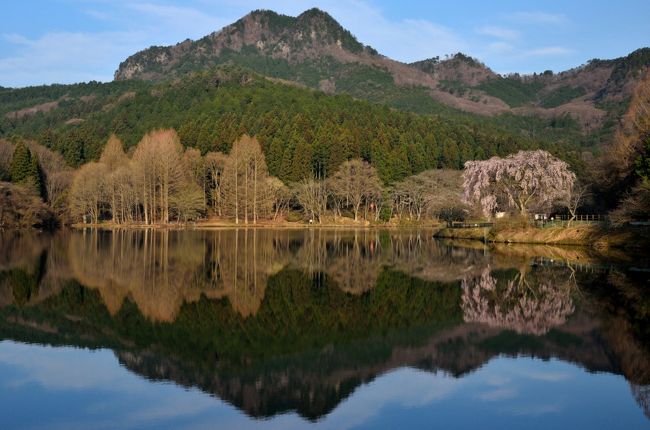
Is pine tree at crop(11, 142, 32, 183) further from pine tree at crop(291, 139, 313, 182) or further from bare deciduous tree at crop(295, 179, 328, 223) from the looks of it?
pine tree at crop(291, 139, 313, 182)

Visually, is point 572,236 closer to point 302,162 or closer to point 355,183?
point 355,183

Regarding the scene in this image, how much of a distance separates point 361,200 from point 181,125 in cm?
4220

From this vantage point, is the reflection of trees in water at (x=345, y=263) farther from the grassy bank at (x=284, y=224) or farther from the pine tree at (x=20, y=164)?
the pine tree at (x=20, y=164)

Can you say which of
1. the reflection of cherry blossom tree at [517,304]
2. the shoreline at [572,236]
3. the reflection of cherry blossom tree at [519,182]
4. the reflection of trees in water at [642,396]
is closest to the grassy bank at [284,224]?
the reflection of cherry blossom tree at [519,182]

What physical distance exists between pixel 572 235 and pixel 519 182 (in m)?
11.2

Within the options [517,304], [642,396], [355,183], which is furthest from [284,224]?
[642,396]

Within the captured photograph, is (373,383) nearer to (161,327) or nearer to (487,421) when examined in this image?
(487,421)

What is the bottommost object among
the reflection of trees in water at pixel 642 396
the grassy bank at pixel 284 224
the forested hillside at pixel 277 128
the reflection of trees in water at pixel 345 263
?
the reflection of trees in water at pixel 642 396

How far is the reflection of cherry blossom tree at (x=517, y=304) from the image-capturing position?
17.7 m

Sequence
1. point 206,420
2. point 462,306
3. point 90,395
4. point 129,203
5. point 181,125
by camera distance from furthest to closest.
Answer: point 181,125
point 129,203
point 462,306
point 90,395
point 206,420

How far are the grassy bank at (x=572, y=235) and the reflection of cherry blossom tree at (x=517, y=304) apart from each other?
20.0 meters

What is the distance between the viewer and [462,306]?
66.7 feet

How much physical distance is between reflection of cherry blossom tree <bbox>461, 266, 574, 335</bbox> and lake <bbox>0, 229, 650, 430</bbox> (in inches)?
3.1

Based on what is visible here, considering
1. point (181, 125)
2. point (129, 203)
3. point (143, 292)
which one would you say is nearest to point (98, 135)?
point (181, 125)
